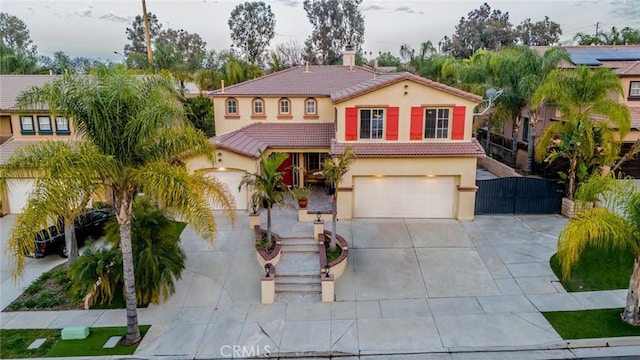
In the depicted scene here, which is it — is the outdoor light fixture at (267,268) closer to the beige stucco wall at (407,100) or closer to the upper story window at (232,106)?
the beige stucco wall at (407,100)

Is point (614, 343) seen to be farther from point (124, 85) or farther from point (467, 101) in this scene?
point (124, 85)

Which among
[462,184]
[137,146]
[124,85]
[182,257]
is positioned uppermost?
[124,85]

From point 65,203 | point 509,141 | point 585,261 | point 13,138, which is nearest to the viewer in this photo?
point 65,203

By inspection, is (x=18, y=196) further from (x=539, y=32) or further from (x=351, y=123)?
(x=539, y=32)

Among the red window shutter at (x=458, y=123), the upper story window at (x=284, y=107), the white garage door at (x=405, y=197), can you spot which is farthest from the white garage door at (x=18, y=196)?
the red window shutter at (x=458, y=123)

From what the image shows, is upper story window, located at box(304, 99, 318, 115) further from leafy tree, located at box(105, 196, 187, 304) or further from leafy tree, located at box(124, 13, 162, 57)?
leafy tree, located at box(124, 13, 162, 57)

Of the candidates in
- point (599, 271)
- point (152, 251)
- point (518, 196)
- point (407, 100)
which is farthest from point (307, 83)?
point (599, 271)

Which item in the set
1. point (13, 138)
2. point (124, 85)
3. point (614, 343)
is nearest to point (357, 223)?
point (614, 343)
